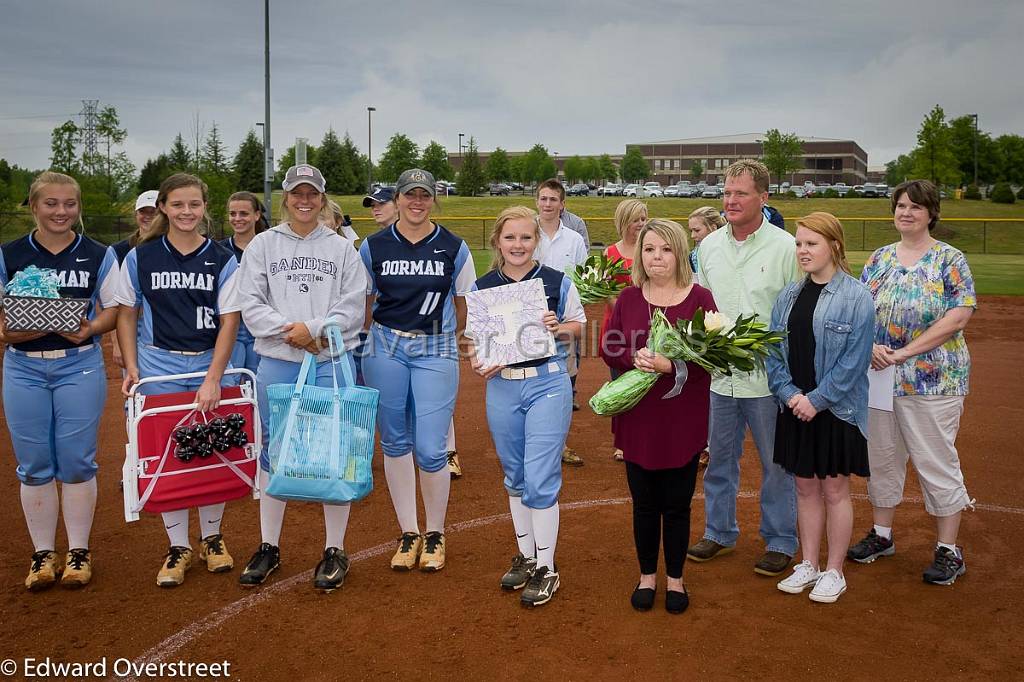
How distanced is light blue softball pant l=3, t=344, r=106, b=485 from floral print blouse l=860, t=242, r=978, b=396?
4679 mm

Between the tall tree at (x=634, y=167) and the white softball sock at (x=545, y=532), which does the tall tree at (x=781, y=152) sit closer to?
the tall tree at (x=634, y=167)

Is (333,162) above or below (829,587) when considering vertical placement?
above

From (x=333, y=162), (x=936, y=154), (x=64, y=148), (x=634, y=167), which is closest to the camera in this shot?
(x=64, y=148)

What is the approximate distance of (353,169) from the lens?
2761 inches

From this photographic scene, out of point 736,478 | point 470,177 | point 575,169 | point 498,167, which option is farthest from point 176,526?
point 575,169

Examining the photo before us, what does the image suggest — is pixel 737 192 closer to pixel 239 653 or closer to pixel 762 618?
pixel 762 618

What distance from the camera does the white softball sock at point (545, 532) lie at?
481 cm

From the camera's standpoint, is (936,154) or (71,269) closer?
(71,269)

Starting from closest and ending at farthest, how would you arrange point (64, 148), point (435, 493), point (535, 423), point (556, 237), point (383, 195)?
1. point (535, 423)
2. point (435, 493)
3. point (383, 195)
4. point (556, 237)
5. point (64, 148)

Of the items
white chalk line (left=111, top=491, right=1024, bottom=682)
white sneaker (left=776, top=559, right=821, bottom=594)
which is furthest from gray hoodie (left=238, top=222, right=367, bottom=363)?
white sneaker (left=776, top=559, right=821, bottom=594)

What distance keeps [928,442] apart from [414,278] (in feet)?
10.6

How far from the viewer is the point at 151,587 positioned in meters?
5.04

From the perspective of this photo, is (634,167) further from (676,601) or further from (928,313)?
(676,601)

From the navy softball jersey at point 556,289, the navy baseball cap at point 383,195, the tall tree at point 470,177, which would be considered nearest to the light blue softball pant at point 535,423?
the navy softball jersey at point 556,289
